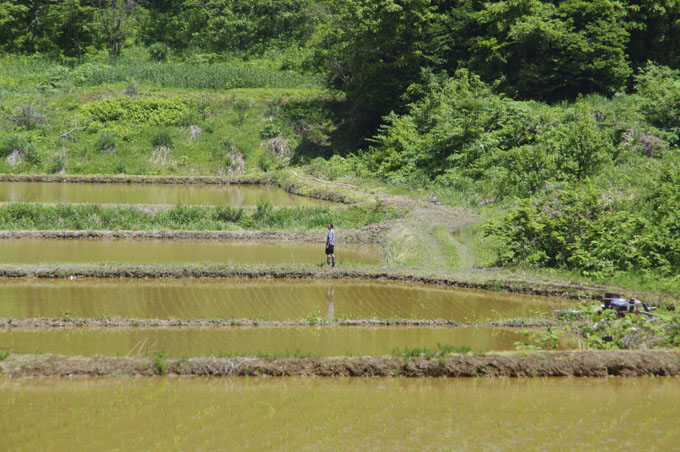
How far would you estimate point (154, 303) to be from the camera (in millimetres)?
13477

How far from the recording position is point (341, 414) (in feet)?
26.4

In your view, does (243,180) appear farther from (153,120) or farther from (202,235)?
(202,235)

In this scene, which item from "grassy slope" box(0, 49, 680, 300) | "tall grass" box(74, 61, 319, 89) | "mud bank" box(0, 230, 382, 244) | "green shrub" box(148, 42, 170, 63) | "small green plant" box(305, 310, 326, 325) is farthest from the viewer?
"green shrub" box(148, 42, 170, 63)

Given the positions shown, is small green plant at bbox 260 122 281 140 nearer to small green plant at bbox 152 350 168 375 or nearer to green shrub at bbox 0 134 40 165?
green shrub at bbox 0 134 40 165

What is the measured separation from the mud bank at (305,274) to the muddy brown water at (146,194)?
1026cm

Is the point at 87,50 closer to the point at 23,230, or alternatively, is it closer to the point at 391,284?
the point at 23,230

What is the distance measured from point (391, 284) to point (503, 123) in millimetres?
16197

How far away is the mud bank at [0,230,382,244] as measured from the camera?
65.9 feet

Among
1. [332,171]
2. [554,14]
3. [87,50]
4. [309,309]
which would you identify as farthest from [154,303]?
[87,50]

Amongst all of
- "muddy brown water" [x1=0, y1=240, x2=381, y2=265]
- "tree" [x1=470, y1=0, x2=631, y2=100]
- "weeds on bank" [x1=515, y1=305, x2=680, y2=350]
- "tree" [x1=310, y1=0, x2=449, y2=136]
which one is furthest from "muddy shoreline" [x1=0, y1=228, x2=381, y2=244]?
"tree" [x1=310, y1=0, x2=449, y2=136]

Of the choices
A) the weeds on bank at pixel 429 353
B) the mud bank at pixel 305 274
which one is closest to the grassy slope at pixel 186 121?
the mud bank at pixel 305 274

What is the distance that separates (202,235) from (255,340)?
10.5 m

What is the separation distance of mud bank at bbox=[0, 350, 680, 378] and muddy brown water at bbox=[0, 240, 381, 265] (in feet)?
25.9

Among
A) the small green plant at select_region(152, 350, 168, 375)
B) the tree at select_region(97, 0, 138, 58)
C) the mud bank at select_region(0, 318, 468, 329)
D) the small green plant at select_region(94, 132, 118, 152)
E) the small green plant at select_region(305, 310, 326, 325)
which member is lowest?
the mud bank at select_region(0, 318, 468, 329)
